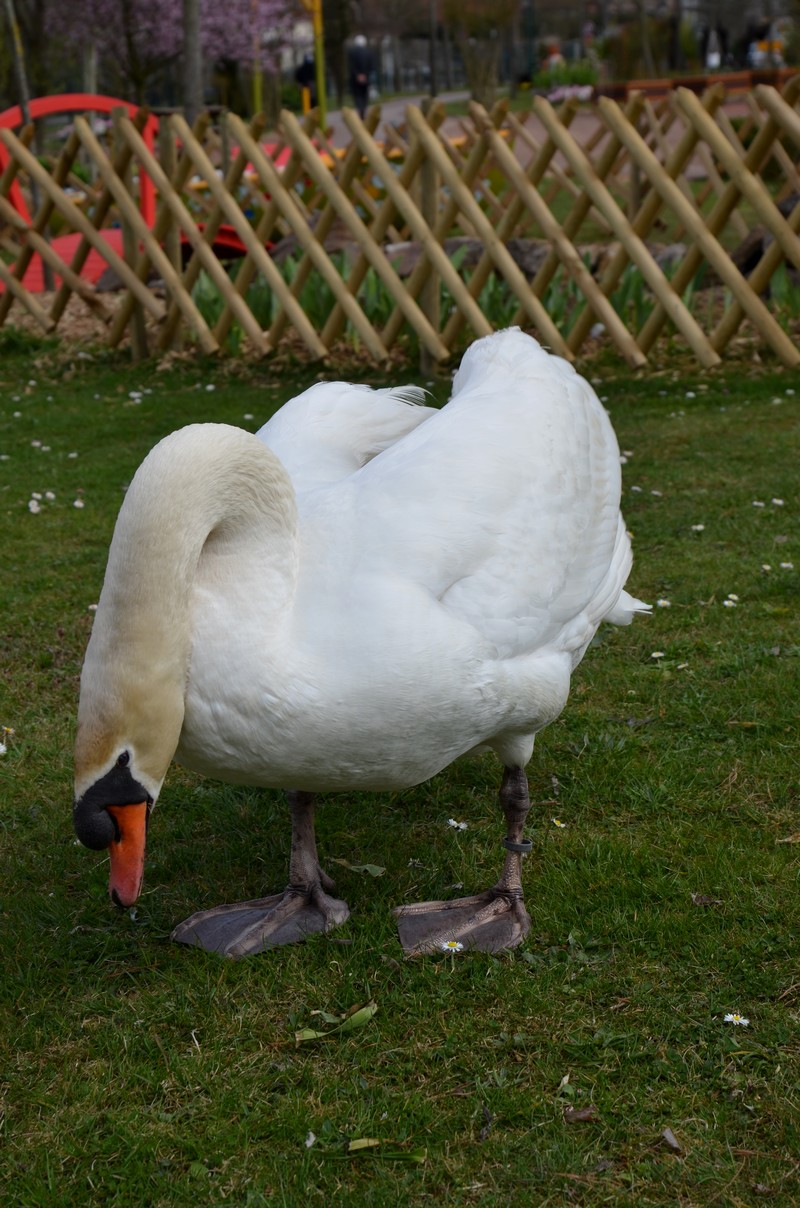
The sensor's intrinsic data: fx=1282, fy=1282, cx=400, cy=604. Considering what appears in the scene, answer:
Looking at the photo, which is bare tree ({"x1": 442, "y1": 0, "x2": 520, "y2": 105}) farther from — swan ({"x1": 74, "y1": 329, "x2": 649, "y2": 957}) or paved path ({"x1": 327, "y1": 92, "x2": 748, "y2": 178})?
swan ({"x1": 74, "y1": 329, "x2": 649, "y2": 957})

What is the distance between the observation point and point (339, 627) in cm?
291

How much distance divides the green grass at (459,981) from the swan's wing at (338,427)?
1.18 meters

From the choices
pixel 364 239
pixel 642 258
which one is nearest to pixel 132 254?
pixel 364 239

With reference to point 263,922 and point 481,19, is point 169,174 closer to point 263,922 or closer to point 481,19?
point 263,922

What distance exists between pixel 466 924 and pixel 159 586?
138 cm

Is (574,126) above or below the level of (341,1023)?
below

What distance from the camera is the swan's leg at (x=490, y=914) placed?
3.48 m

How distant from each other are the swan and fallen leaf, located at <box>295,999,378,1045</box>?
1.07ft

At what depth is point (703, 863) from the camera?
3.73 m

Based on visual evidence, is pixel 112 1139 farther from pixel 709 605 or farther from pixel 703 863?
pixel 709 605

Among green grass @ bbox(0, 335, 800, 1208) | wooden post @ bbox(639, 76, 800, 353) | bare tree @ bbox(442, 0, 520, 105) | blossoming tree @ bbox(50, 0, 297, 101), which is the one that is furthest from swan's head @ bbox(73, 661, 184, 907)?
bare tree @ bbox(442, 0, 520, 105)

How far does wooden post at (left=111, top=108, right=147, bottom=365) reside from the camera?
10930 millimetres

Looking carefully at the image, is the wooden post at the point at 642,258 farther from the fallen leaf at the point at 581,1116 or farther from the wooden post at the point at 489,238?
the fallen leaf at the point at 581,1116

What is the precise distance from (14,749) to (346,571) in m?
2.05
